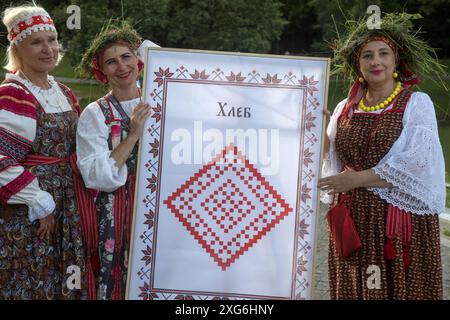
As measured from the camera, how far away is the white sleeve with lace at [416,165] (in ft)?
10.4

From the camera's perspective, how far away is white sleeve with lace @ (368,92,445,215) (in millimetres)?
3164

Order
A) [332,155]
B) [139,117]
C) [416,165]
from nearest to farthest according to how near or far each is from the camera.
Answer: [139,117] < [416,165] < [332,155]

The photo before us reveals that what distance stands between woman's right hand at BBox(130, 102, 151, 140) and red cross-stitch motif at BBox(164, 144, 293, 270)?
0.34 m

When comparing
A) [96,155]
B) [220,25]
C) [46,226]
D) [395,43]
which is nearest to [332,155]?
[395,43]

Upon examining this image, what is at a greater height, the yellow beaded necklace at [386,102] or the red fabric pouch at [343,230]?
the yellow beaded necklace at [386,102]

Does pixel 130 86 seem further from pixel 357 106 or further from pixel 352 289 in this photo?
pixel 352 289

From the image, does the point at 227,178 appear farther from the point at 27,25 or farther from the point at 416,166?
the point at 27,25

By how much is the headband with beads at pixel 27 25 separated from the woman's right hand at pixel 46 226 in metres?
0.93

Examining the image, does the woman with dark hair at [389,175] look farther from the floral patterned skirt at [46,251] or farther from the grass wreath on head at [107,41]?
the floral patterned skirt at [46,251]

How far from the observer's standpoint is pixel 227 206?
3102mm

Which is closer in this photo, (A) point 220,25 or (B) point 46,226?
(B) point 46,226

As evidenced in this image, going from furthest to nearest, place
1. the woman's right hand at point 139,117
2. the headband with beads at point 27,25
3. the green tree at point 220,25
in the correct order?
the green tree at point 220,25
the headband with beads at point 27,25
the woman's right hand at point 139,117

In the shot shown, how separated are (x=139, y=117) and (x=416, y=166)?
1.40 meters

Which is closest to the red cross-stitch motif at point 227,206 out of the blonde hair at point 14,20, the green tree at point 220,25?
the blonde hair at point 14,20
